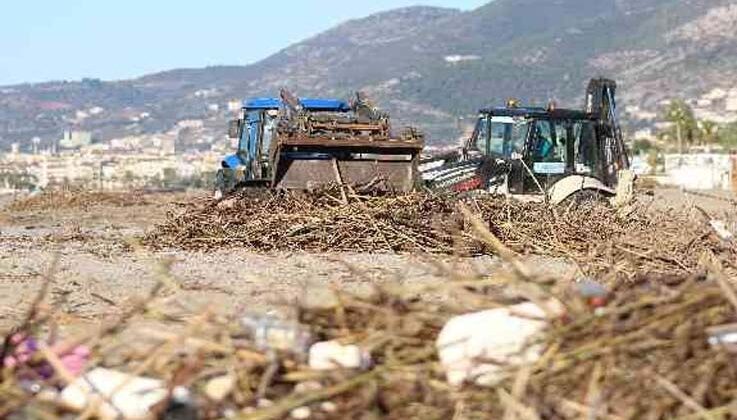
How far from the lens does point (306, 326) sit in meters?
4.79

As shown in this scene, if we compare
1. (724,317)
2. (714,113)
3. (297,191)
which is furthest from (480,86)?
(724,317)

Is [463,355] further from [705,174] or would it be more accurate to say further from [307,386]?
[705,174]

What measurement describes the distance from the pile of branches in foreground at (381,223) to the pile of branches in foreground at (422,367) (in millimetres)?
8406

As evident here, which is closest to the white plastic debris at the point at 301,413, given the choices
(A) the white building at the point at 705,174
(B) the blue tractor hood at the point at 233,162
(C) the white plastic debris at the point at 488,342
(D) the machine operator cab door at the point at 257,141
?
(C) the white plastic debris at the point at 488,342

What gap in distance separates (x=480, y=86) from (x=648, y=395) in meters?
174

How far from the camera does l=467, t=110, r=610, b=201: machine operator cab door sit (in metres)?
20.3

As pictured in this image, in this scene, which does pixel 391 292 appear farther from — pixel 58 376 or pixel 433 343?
pixel 58 376

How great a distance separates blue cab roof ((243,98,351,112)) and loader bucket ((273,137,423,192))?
3464 millimetres

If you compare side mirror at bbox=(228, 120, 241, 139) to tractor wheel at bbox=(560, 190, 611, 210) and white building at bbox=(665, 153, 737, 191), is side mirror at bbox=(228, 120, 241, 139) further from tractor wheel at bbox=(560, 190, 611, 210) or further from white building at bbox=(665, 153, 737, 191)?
white building at bbox=(665, 153, 737, 191)

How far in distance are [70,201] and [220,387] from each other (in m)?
31.2

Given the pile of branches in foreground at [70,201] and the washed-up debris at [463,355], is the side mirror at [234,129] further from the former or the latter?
the washed-up debris at [463,355]

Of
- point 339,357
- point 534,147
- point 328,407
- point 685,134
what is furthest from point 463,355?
point 685,134

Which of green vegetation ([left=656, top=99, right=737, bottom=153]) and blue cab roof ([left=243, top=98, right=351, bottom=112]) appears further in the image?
green vegetation ([left=656, top=99, right=737, bottom=153])

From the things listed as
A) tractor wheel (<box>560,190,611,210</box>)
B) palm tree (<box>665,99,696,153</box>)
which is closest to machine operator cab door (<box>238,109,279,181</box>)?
tractor wheel (<box>560,190,611,210</box>)
